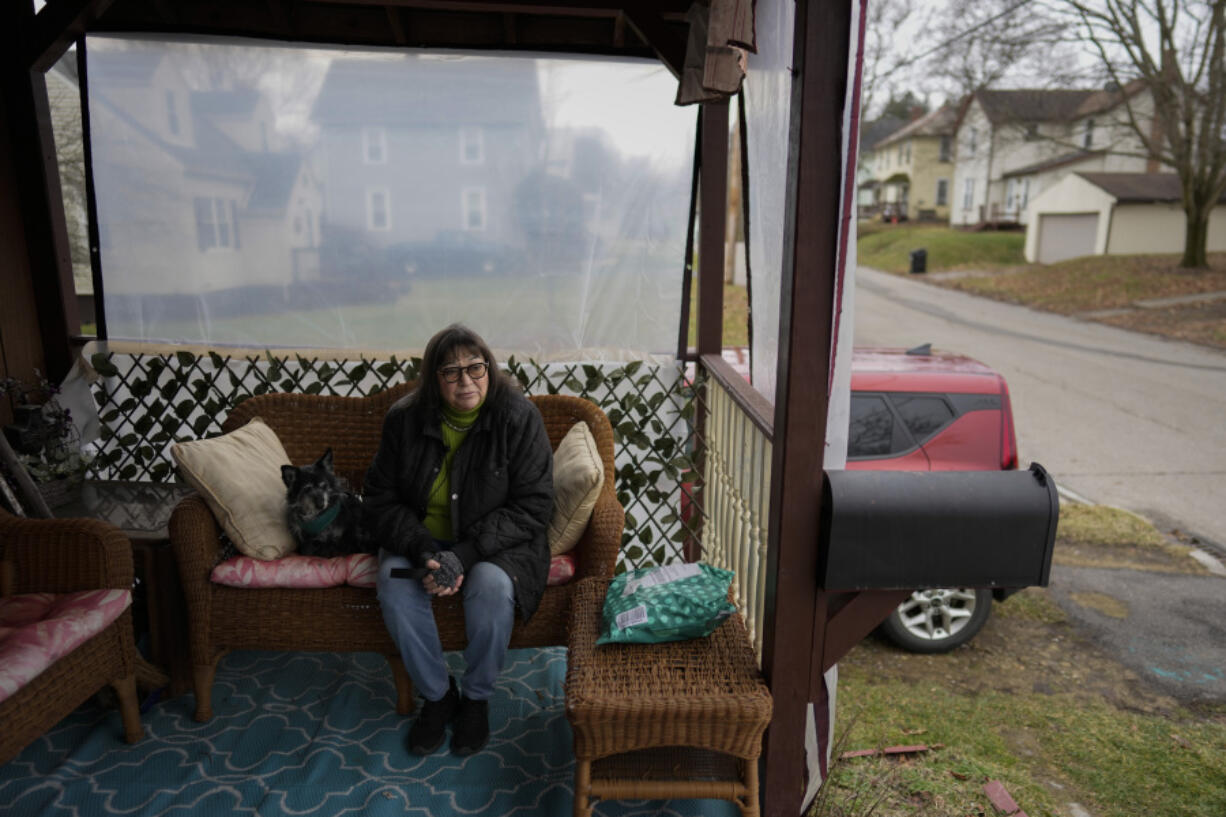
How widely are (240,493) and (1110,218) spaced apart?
73.2 ft

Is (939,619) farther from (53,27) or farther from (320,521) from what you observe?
(53,27)

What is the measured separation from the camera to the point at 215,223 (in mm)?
3494

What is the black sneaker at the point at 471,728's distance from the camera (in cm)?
221

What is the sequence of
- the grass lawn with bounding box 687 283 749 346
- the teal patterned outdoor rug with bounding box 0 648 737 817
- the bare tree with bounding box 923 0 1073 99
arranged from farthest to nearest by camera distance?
1. the bare tree with bounding box 923 0 1073 99
2. the grass lawn with bounding box 687 283 749 346
3. the teal patterned outdoor rug with bounding box 0 648 737 817

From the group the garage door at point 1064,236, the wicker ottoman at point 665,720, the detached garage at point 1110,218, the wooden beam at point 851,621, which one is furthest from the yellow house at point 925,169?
the wicker ottoman at point 665,720

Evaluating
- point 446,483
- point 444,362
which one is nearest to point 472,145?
point 444,362

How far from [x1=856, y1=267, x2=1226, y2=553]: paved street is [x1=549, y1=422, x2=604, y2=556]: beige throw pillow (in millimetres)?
4298

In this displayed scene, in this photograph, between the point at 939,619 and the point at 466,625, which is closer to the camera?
the point at 466,625

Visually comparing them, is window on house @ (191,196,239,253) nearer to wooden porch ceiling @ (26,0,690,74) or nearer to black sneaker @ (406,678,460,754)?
wooden porch ceiling @ (26,0,690,74)

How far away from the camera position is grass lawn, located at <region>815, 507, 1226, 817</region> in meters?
2.38

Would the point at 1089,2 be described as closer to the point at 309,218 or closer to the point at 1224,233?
the point at 1224,233

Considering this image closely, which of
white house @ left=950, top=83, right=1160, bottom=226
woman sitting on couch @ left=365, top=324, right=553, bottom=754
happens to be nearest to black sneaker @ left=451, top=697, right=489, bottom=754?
woman sitting on couch @ left=365, top=324, right=553, bottom=754

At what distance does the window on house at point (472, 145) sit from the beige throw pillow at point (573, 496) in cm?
164

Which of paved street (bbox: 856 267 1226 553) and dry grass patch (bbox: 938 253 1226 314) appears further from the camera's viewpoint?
dry grass patch (bbox: 938 253 1226 314)
